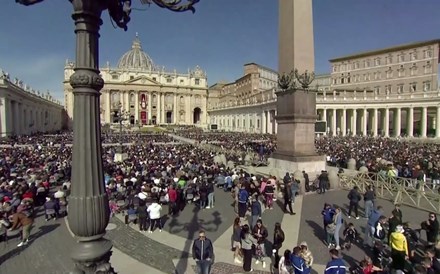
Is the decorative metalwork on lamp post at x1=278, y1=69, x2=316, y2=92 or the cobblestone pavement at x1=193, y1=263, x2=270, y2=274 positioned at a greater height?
the decorative metalwork on lamp post at x1=278, y1=69, x2=316, y2=92

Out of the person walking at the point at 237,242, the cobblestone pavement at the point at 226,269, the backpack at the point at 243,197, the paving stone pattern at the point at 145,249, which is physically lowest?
the paving stone pattern at the point at 145,249

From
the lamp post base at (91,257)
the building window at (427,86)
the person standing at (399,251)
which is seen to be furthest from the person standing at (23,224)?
the building window at (427,86)

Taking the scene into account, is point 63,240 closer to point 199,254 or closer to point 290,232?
point 199,254

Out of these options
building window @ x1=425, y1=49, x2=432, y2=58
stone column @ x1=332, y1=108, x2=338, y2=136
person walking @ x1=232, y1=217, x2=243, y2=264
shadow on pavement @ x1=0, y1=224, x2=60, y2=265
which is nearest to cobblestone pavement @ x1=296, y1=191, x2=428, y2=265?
person walking @ x1=232, y1=217, x2=243, y2=264

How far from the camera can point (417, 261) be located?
5867 millimetres

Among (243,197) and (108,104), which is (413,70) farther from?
(108,104)

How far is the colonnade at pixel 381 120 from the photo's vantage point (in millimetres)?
54994

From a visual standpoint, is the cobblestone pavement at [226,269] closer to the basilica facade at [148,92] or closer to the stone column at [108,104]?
the basilica facade at [148,92]

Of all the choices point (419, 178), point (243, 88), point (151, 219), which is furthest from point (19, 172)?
point (243, 88)

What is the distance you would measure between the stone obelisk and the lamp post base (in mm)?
13123

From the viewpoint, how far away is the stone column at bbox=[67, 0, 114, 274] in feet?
8.95

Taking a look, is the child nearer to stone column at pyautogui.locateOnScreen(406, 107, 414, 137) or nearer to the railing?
the railing

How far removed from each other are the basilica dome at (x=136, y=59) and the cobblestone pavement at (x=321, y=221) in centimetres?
12147

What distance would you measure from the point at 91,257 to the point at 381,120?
261ft
